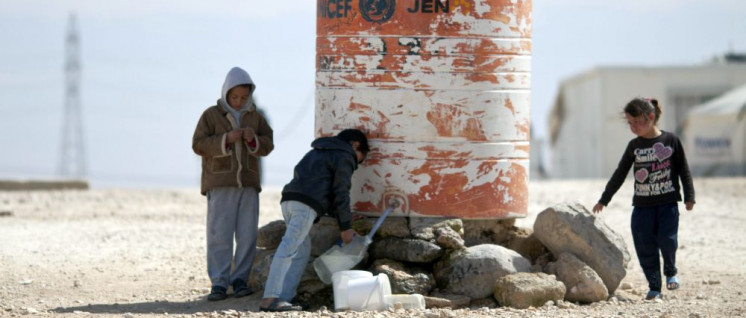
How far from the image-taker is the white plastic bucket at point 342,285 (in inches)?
334

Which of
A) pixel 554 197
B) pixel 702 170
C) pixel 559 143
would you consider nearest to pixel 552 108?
pixel 559 143

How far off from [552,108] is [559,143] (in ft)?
4.84

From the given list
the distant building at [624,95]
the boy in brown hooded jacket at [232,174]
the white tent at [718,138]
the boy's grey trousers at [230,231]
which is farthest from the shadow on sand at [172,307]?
the distant building at [624,95]

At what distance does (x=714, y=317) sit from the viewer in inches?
316

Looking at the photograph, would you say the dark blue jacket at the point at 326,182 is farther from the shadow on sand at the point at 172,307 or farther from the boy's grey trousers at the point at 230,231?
the shadow on sand at the point at 172,307

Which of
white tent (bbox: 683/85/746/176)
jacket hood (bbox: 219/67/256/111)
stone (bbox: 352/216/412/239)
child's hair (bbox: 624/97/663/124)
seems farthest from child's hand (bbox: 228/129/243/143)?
white tent (bbox: 683/85/746/176)

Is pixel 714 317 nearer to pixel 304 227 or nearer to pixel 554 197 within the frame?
pixel 304 227

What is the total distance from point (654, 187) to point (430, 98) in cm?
173

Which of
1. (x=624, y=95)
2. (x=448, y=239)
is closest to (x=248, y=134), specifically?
(x=448, y=239)

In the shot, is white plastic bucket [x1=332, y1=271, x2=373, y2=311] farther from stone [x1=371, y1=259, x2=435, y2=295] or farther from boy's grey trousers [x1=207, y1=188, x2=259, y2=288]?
boy's grey trousers [x1=207, y1=188, x2=259, y2=288]

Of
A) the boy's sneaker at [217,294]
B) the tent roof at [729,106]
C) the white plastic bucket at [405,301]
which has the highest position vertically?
the tent roof at [729,106]

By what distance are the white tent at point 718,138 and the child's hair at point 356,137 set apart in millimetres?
21065

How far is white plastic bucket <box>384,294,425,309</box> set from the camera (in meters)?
8.50

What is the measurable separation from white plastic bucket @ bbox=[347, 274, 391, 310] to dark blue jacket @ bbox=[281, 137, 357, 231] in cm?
40
